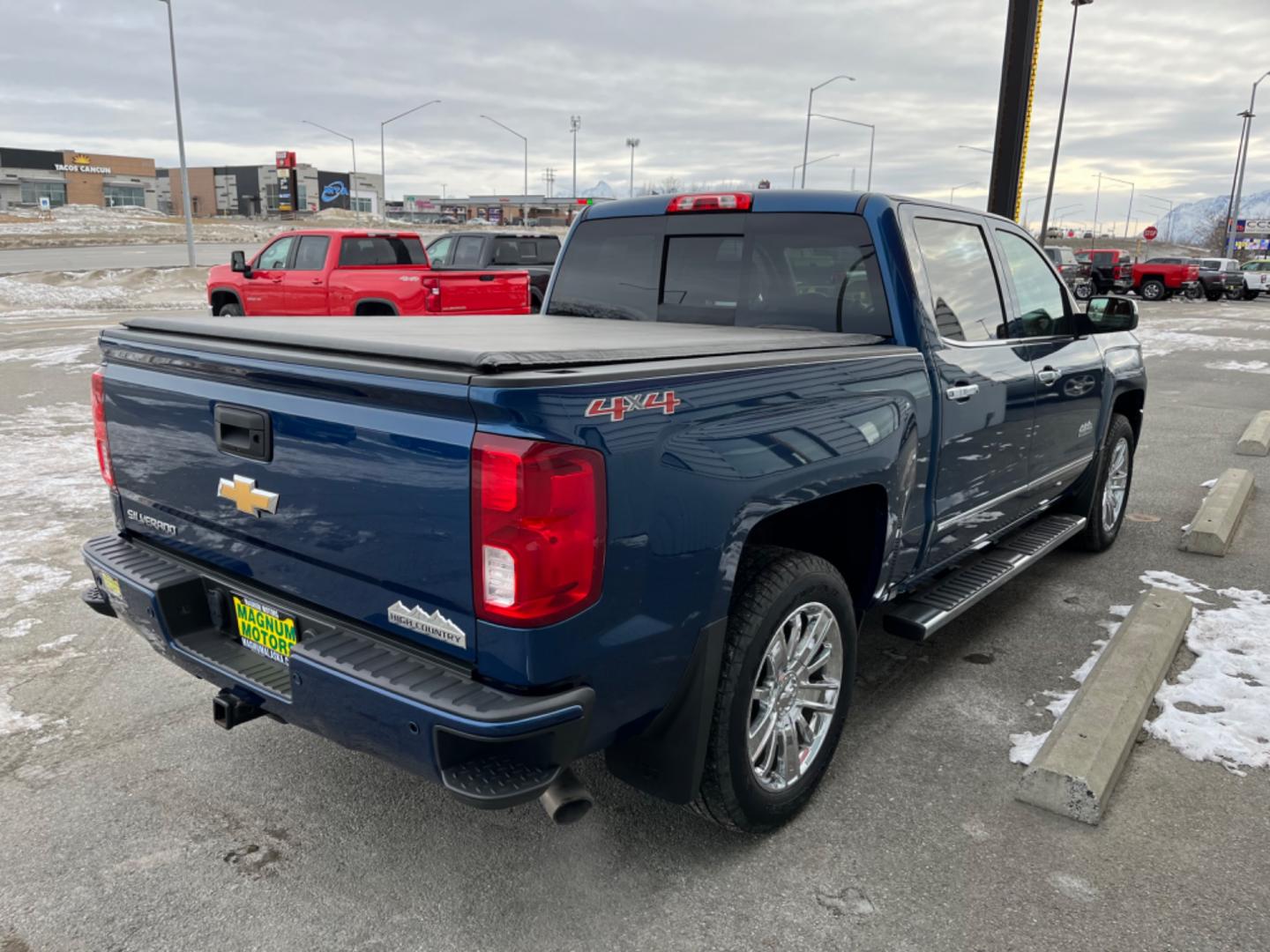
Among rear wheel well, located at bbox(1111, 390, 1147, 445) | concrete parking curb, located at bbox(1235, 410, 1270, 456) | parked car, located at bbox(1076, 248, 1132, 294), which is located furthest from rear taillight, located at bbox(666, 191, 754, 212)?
parked car, located at bbox(1076, 248, 1132, 294)

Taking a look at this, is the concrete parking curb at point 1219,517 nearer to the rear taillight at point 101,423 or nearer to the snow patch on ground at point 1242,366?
the rear taillight at point 101,423

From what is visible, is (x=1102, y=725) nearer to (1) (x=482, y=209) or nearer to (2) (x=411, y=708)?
(2) (x=411, y=708)

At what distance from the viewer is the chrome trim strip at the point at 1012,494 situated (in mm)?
3760

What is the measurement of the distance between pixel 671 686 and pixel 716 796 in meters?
0.45

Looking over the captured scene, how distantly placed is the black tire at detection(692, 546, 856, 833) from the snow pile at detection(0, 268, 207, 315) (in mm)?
22281

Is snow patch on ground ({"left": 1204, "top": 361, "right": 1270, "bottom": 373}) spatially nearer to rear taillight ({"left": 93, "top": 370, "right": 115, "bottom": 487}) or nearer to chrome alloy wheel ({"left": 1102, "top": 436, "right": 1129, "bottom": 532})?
chrome alloy wheel ({"left": 1102, "top": 436, "right": 1129, "bottom": 532})

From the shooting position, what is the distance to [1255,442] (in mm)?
8836

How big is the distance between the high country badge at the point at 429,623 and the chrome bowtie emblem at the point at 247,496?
1.59 ft

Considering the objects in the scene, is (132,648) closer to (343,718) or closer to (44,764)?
(44,764)

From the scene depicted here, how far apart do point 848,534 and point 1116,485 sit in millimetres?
3411

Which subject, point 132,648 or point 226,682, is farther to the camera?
point 132,648

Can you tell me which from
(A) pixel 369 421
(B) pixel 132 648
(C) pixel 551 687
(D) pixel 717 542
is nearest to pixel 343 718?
(C) pixel 551 687

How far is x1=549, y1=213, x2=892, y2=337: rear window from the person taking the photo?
12.0 ft

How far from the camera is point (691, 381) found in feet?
7.88
